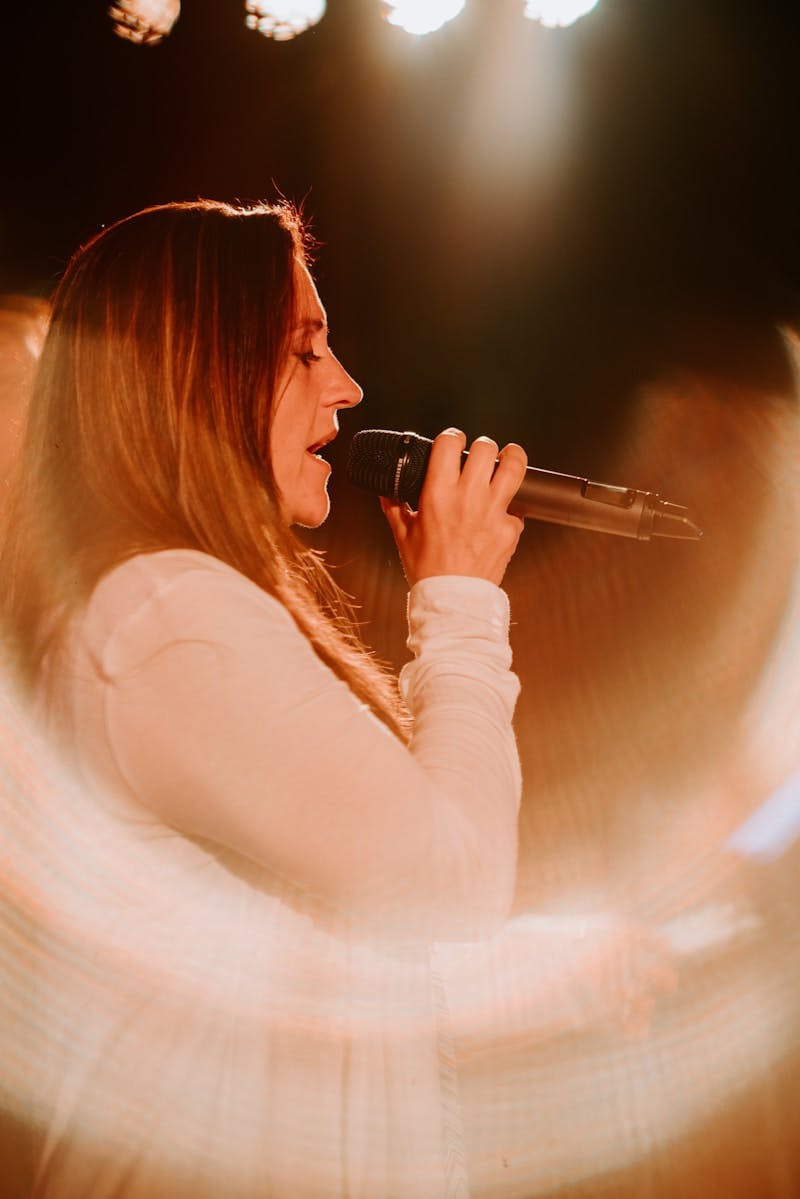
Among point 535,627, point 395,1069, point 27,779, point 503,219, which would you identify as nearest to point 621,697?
point 535,627

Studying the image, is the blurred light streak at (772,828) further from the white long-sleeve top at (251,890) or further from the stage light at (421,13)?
the stage light at (421,13)

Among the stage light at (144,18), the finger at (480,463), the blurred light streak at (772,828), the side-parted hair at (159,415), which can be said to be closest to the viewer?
the side-parted hair at (159,415)

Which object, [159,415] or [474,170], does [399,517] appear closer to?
[159,415]

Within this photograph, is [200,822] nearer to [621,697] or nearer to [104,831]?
[104,831]

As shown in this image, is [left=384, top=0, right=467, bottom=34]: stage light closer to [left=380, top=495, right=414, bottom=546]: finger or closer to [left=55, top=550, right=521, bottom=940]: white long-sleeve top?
[left=380, top=495, right=414, bottom=546]: finger

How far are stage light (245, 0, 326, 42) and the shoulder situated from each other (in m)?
1.27

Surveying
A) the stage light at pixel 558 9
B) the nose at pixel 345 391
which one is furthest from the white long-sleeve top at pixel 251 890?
the stage light at pixel 558 9

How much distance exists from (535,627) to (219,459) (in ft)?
3.79

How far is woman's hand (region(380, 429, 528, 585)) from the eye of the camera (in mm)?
722

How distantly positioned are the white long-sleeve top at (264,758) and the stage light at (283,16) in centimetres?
127

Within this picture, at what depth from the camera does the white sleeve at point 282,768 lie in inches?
19.9

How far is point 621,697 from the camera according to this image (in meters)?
1.74

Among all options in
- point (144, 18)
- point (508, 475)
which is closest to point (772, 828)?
point (508, 475)

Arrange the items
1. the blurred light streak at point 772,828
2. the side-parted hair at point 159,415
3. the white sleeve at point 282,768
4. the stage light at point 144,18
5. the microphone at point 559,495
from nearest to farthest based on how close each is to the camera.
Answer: the white sleeve at point 282,768 → the side-parted hair at point 159,415 → the microphone at point 559,495 → the stage light at point 144,18 → the blurred light streak at point 772,828
